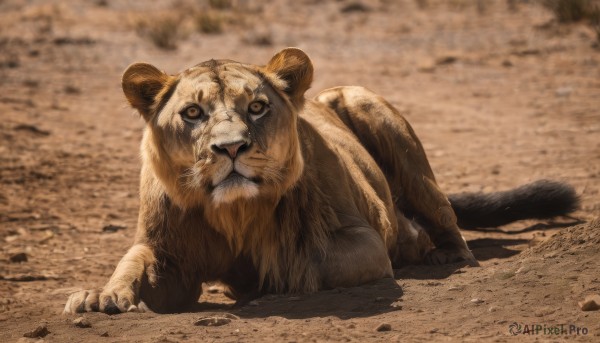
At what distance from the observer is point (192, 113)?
5000 mm

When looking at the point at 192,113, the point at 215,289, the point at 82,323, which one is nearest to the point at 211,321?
the point at 82,323

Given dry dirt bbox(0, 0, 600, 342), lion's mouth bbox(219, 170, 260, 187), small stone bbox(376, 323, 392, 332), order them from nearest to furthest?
small stone bbox(376, 323, 392, 332), dry dirt bbox(0, 0, 600, 342), lion's mouth bbox(219, 170, 260, 187)

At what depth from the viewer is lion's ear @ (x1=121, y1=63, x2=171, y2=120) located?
5289mm

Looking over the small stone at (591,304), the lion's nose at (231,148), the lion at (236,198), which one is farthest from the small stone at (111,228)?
the small stone at (591,304)

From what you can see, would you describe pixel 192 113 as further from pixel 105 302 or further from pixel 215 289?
pixel 215 289

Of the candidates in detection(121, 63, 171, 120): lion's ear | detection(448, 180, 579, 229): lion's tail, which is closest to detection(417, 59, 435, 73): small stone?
detection(448, 180, 579, 229): lion's tail

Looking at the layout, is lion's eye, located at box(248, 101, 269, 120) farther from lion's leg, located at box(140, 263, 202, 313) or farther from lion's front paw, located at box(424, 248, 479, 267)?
lion's front paw, located at box(424, 248, 479, 267)

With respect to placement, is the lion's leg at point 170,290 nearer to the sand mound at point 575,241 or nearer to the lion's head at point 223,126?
the lion's head at point 223,126

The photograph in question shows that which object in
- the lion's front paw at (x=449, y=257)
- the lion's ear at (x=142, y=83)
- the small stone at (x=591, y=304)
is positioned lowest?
the lion's front paw at (x=449, y=257)

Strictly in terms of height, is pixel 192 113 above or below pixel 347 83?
above

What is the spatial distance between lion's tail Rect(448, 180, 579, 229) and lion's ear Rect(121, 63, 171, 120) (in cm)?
267

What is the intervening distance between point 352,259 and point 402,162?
179cm

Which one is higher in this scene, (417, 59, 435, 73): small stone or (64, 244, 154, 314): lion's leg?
(417, 59, 435, 73): small stone

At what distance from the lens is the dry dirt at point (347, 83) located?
178 inches
